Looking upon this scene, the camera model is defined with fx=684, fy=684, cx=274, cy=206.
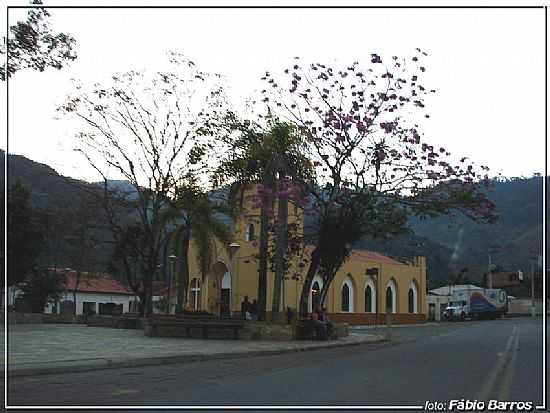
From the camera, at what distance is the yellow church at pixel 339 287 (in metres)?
41.4

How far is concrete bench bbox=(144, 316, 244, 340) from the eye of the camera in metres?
21.6

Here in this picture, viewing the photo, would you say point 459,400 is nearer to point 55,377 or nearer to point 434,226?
point 55,377

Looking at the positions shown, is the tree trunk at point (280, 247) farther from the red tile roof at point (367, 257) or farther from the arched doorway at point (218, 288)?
the red tile roof at point (367, 257)

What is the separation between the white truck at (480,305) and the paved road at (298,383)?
44.3 metres

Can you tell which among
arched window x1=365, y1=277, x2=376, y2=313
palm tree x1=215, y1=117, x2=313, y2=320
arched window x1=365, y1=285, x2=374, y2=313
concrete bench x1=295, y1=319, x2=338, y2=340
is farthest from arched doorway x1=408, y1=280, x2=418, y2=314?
concrete bench x1=295, y1=319, x2=338, y2=340

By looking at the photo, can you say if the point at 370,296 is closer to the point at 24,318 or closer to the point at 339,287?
the point at 339,287

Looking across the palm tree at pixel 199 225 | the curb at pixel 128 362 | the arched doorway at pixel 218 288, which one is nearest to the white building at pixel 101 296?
the arched doorway at pixel 218 288

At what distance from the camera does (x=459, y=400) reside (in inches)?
323

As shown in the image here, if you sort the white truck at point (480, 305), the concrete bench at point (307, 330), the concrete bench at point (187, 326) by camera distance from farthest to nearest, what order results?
1. the white truck at point (480, 305)
2. the concrete bench at point (307, 330)
3. the concrete bench at point (187, 326)

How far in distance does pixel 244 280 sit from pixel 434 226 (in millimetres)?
12137

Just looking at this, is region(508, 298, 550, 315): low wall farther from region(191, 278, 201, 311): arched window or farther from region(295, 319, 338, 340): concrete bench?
region(295, 319, 338, 340): concrete bench

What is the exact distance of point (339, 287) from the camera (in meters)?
47.2

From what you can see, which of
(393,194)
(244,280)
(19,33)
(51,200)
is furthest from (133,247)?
(19,33)

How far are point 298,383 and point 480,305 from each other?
5053cm
